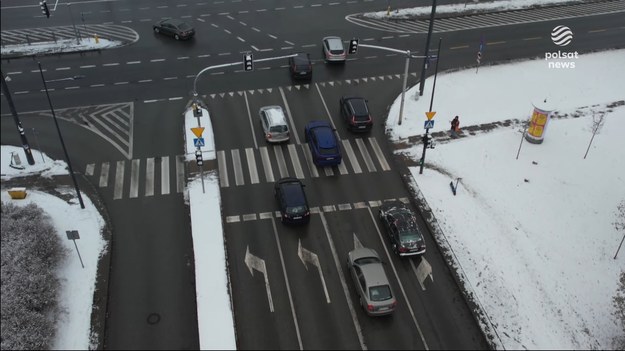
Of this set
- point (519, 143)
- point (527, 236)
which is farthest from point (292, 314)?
point (519, 143)

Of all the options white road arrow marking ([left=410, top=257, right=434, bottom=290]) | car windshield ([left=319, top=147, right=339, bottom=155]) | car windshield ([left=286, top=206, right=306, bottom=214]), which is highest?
car windshield ([left=319, top=147, right=339, bottom=155])

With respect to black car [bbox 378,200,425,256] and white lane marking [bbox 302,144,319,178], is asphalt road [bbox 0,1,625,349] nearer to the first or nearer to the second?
white lane marking [bbox 302,144,319,178]

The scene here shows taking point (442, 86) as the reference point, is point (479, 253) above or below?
below

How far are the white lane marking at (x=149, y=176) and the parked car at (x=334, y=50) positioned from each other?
18.4 meters

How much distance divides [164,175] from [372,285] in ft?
54.7

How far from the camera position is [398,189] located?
34.4 meters

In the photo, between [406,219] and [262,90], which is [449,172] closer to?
[406,219]

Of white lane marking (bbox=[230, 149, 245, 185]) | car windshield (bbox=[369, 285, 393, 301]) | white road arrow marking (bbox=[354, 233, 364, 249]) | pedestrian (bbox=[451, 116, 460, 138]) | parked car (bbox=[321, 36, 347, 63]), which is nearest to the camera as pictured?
car windshield (bbox=[369, 285, 393, 301])

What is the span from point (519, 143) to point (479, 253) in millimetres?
11892

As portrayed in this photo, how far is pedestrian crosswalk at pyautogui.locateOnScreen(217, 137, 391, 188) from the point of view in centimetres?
3516

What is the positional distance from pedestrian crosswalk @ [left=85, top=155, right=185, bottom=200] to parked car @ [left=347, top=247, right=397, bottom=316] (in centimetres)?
1320

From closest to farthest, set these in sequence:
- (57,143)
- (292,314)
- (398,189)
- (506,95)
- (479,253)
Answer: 1. (292,314)
2. (479,253)
3. (398,189)
4. (57,143)
5. (506,95)

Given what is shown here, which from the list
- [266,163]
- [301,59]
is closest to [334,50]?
[301,59]

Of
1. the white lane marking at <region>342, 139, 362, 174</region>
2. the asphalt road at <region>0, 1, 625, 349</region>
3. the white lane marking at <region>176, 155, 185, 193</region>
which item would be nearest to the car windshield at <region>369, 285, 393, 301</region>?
the asphalt road at <region>0, 1, 625, 349</region>
